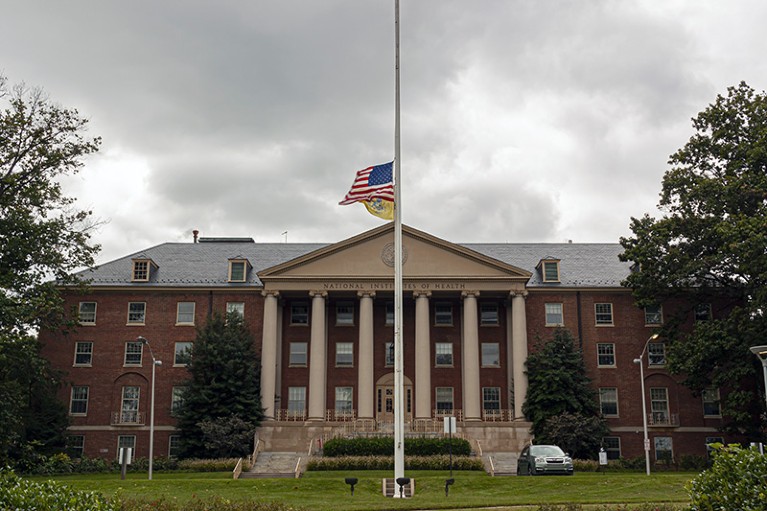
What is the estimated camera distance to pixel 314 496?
97.9 feet

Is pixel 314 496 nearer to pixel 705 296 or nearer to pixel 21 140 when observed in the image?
pixel 21 140

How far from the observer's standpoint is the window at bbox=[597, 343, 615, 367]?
183 feet

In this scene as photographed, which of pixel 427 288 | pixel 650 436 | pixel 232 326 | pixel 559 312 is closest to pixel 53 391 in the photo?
pixel 232 326

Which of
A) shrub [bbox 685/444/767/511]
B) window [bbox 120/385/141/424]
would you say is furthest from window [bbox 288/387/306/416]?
shrub [bbox 685/444/767/511]

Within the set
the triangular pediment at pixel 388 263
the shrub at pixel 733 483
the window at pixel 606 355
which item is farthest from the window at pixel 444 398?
the shrub at pixel 733 483

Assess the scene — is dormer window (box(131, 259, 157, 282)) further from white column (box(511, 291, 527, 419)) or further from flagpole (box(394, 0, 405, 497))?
flagpole (box(394, 0, 405, 497))

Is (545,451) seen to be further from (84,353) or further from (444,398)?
(84,353)

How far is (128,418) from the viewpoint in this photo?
180 ft

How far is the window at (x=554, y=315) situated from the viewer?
5653 cm

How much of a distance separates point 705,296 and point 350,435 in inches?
919

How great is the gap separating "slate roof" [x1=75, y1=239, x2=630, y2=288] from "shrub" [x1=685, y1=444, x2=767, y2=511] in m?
42.7

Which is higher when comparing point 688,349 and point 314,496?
point 688,349

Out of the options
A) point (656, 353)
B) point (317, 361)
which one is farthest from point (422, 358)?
point (656, 353)

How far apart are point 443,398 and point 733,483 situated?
42.7 metres
